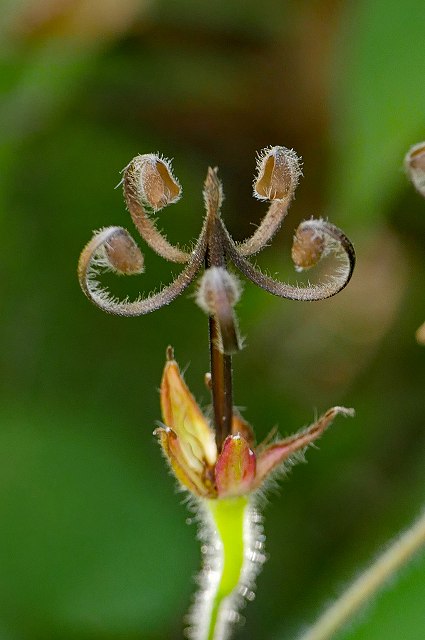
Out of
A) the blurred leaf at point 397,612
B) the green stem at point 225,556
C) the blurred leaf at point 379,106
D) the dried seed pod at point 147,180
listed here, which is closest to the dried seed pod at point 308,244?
the dried seed pod at point 147,180

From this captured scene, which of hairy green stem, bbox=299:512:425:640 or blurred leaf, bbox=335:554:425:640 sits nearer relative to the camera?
hairy green stem, bbox=299:512:425:640

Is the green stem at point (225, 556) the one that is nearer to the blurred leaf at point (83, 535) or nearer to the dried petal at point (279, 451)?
the dried petal at point (279, 451)

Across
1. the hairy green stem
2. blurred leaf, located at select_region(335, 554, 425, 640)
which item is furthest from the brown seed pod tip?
blurred leaf, located at select_region(335, 554, 425, 640)

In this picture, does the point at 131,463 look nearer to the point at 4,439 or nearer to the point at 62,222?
the point at 4,439

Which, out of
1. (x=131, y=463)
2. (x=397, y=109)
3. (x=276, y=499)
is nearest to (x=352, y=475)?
(x=276, y=499)

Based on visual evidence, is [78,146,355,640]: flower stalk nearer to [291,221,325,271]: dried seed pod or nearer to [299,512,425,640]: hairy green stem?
[291,221,325,271]: dried seed pod

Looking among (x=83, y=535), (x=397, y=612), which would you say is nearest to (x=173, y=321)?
(x=83, y=535)

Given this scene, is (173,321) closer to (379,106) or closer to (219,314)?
(379,106)
